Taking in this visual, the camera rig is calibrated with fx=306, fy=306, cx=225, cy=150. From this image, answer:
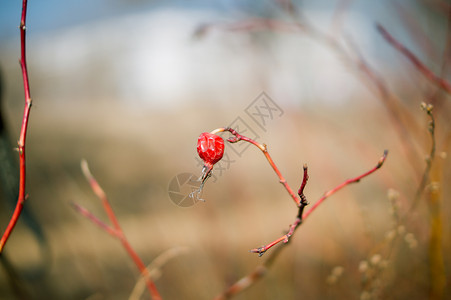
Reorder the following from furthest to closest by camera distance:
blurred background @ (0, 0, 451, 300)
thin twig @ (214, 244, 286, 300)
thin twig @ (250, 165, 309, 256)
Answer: blurred background @ (0, 0, 451, 300)
thin twig @ (214, 244, 286, 300)
thin twig @ (250, 165, 309, 256)

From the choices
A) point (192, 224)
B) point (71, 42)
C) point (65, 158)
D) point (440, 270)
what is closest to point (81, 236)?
point (192, 224)

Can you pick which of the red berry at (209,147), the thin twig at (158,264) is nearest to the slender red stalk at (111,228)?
the thin twig at (158,264)

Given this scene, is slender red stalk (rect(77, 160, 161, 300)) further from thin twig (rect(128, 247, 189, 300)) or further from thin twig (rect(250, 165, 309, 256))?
thin twig (rect(250, 165, 309, 256))

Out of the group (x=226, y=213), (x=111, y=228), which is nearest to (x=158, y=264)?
(x=111, y=228)

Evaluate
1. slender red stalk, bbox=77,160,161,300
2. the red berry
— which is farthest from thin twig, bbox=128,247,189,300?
the red berry

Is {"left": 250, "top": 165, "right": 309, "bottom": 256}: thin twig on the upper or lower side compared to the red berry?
lower

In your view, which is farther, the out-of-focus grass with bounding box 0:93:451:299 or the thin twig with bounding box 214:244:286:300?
the out-of-focus grass with bounding box 0:93:451:299

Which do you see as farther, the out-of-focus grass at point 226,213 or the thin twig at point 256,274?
the out-of-focus grass at point 226,213

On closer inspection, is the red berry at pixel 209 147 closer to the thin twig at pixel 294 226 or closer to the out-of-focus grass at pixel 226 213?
the thin twig at pixel 294 226

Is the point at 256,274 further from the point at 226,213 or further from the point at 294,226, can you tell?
the point at 226,213
